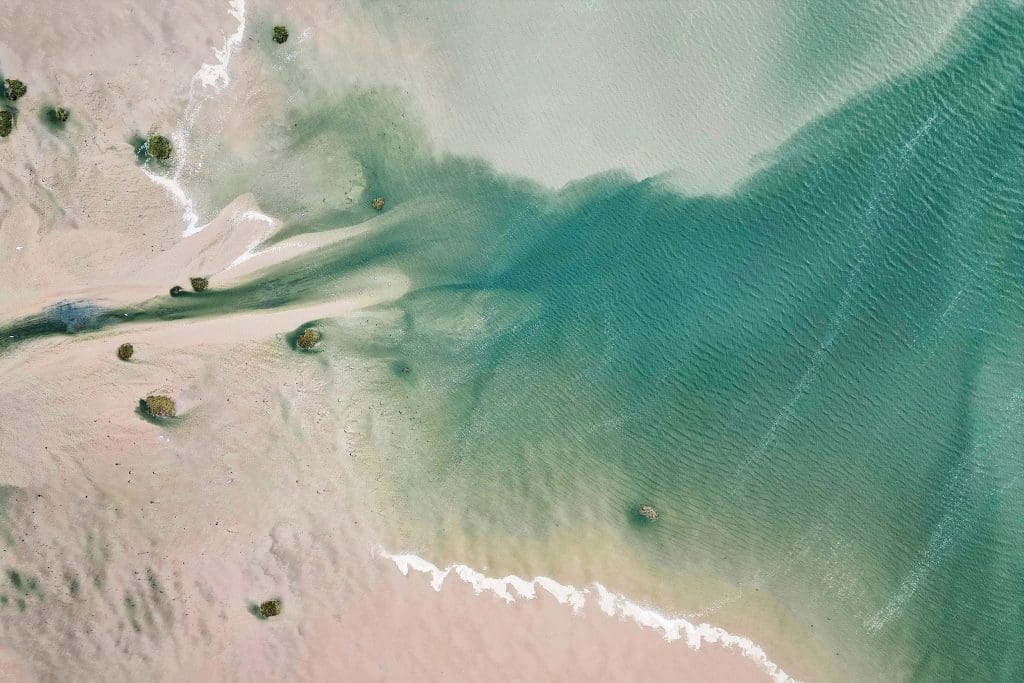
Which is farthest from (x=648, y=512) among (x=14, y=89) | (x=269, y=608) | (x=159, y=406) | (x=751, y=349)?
(x=14, y=89)

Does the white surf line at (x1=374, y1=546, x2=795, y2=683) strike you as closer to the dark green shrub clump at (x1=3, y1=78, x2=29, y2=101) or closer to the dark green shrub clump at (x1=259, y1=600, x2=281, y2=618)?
the dark green shrub clump at (x1=259, y1=600, x2=281, y2=618)

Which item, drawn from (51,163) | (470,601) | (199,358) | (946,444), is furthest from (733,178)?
(51,163)

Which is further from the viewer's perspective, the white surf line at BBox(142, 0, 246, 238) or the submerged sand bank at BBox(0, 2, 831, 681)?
the white surf line at BBox(142, 0, 246, 238)

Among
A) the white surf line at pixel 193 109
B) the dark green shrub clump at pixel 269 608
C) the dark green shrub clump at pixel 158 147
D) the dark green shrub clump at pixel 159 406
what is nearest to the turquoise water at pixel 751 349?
the white surf line at pixel 193 109

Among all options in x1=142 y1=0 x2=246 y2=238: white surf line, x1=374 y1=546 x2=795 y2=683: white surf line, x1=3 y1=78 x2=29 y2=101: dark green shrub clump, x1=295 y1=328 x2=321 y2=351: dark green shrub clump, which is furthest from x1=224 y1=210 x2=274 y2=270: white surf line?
x1=374 y1=546 x2=795 y2=683: white surf line

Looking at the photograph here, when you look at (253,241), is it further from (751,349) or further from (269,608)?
(751,349)

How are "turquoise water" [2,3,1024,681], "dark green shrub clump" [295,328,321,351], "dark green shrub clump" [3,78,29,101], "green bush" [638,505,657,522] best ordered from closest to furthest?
"dark green shrub clump" [3,78,29,101] → "dark green shrub clump" [295,328,321,351] → "green bush" [638,505,657,522] → "turquoise water" [2,3,1024,681]

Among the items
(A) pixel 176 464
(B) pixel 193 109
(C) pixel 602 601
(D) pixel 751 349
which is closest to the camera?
(A) pixel 176 464
